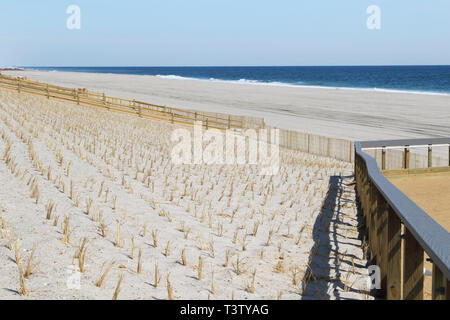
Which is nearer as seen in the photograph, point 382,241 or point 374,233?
point 382,241

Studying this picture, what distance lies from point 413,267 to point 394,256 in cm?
111

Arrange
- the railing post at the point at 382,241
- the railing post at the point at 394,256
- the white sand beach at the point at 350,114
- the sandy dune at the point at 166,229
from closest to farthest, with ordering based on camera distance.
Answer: the railing post at the point at 394,256
the railing post at the point at 382,241
the sandy dune at the point at 166,229
the white sand beach at the point at 350,114

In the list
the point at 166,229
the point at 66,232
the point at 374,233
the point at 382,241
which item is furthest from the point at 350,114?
the point at 66,232

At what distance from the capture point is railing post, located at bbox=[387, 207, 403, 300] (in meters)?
4.16

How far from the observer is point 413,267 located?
3250 millimetres

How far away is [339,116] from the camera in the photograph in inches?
1608

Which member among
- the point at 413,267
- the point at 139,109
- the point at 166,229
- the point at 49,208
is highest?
the point at 139,109

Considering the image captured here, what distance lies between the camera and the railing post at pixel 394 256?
Result: 4164 millimetres

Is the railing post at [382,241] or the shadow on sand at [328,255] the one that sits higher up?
the railing post at [382,241]

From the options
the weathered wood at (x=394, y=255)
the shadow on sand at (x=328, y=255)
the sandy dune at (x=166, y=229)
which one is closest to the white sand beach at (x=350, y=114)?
the sandy dune at (x=166, y=229)

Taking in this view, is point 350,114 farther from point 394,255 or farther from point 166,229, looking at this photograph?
point 394,255

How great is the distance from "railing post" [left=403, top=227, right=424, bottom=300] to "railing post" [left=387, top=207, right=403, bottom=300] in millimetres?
811

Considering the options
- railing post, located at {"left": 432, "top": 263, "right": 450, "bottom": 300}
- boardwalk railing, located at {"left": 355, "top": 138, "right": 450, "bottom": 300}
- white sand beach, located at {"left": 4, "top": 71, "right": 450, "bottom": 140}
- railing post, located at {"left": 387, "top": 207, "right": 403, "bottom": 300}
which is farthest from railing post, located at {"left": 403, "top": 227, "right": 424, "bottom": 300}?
white sand beach, located at {"left": 4, "top": 71, "right": 450, "bottom": 140}

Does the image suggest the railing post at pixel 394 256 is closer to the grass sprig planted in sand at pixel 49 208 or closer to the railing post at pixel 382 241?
the railing post at pixel 382 241
